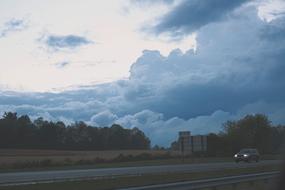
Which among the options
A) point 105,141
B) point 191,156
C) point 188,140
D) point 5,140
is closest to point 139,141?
point 105,141

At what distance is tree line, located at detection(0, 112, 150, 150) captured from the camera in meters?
122

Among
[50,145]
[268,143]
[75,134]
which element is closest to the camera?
[268,143]

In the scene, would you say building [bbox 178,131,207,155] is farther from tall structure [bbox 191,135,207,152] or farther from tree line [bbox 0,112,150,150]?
tree line [bbox 0,112,150,150]

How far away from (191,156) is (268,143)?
94.5 ft

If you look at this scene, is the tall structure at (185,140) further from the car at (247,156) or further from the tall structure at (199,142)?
the car at (247,156)

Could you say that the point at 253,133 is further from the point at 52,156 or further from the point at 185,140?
the point at 185,140

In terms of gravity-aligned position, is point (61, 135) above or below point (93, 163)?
above

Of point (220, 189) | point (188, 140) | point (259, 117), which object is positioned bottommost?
point (220, 189)

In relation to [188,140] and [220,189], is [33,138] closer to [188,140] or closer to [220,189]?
[188,140]

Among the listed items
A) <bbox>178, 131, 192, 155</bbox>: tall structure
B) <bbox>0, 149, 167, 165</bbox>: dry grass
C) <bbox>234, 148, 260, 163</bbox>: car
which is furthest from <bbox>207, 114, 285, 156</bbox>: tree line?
<bbox>178, 131, 192, 155</bbox>: tall structure

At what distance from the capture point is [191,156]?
77.6 metres

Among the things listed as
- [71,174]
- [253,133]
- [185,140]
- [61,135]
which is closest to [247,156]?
[185,140]

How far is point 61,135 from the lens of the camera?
135 meters

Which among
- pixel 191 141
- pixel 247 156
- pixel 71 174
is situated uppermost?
pixel 191 141
